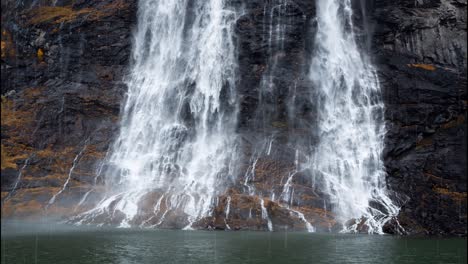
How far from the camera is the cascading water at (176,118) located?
127 feet

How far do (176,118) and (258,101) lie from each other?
6984 mm

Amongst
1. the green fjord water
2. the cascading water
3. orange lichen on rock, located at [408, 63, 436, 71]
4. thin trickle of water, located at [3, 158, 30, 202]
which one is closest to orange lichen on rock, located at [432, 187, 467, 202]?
the green fjord water

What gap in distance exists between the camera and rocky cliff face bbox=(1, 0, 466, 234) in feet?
128

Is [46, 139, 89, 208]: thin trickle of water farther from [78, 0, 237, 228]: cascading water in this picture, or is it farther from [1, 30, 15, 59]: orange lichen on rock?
[1, 30, 15, 59]: orange lichen on rock

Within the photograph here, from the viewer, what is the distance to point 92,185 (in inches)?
1642

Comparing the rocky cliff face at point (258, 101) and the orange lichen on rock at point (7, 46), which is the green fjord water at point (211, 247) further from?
the orange lichen on rock at point (7, 46)

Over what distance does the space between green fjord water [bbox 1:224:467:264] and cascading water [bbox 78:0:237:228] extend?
4.87 m

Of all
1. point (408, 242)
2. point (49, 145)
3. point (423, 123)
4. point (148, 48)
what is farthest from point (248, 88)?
point (408, 242)

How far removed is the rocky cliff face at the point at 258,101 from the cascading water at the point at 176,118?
3.92 feet

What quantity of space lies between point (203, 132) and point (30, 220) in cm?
1465

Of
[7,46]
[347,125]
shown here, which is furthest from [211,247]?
[7,46]

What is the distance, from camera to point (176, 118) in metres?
45.8

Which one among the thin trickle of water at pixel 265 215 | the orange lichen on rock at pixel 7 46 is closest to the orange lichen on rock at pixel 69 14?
the orange lichen on rock at pixel 7 46

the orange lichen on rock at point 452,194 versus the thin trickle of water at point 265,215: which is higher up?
the orange lichen on rock at point 452,194
